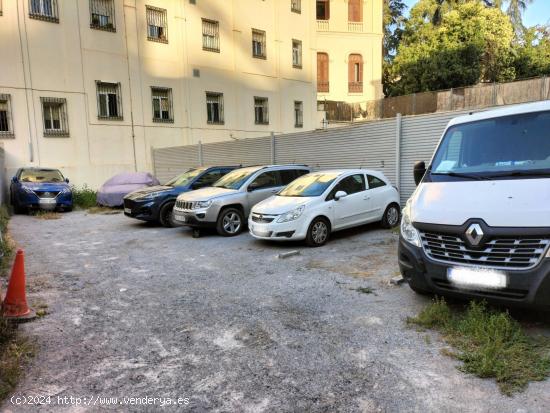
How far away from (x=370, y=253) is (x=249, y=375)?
4.60m

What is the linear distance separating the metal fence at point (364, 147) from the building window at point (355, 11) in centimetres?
2012

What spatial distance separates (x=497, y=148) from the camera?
187 inches

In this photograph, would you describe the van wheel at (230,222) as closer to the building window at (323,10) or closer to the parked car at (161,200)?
the parked car at (161,200)

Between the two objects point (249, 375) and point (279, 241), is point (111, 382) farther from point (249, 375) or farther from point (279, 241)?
point (279, 241)

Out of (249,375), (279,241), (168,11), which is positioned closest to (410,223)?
(249,375)

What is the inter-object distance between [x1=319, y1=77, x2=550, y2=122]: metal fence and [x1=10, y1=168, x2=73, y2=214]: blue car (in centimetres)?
1359

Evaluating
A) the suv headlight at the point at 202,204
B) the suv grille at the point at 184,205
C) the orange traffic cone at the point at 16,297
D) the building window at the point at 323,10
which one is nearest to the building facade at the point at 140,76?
the building window at the point at 323,10

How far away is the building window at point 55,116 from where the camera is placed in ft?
56.6

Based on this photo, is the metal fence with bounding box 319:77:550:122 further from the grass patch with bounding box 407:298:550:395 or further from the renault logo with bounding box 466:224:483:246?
the grass patch with bounding box 407:298:550:395

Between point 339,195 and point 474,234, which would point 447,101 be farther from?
point 474,234

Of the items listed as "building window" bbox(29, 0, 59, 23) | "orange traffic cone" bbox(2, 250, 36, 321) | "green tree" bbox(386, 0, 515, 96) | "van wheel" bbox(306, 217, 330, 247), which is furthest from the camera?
"green tree" bbox(386, 0, 515, 96)

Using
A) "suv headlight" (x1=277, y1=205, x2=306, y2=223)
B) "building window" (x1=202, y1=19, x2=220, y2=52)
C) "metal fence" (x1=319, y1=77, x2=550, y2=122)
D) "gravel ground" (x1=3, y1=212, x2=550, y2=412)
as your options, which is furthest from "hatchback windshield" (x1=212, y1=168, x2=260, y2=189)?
"building window" (x1=202, y1=19, x2=220, y2=52)

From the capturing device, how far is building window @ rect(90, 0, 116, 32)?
1812 centimetres

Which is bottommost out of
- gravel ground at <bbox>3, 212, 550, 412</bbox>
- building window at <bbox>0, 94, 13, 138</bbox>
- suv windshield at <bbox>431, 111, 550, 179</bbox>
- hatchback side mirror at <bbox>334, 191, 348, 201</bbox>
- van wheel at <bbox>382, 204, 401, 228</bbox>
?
gravel ground at <bbox>3, 212, 550, 412</bbox>
